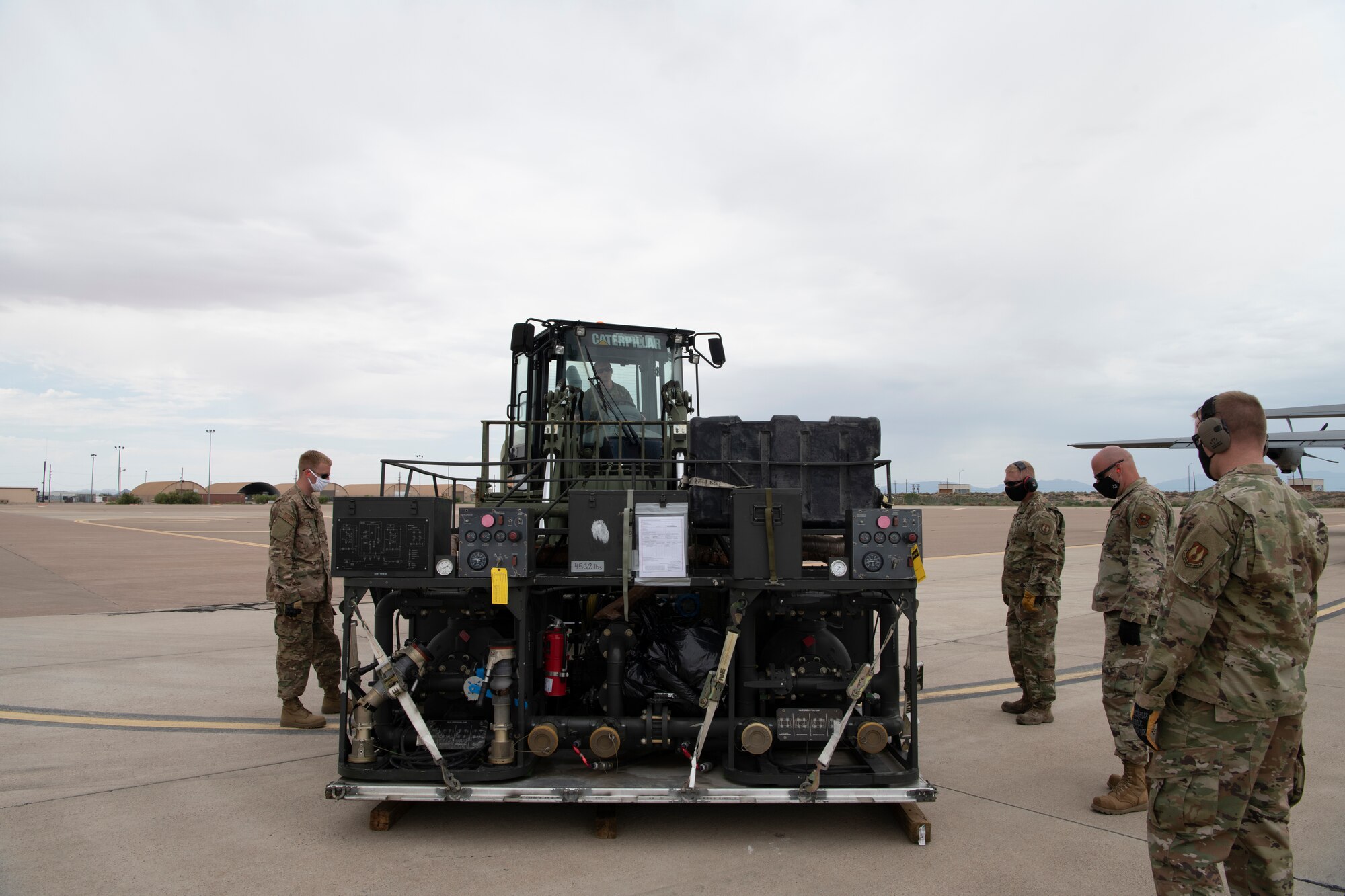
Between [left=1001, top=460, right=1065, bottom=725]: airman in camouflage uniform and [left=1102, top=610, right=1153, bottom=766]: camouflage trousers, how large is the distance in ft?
4.30

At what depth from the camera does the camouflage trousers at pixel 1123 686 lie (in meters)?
5.15

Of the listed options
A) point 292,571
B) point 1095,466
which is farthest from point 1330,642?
point 292,571

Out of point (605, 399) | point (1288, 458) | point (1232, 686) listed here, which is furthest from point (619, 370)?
point (1288, 458)

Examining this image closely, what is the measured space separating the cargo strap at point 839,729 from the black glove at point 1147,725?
1545mm

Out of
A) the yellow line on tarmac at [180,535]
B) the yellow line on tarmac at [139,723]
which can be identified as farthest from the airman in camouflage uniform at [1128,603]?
the yellow line on tarmac at [180,535]

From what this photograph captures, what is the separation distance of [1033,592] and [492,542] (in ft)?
14.6

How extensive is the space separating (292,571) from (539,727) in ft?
9.77

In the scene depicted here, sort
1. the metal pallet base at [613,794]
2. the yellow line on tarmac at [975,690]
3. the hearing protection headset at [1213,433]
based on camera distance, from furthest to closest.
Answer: the yellow line on tarmac at [975,690]
the metal pallet base at [613,794]
the hearing protection headset at [1213,433]

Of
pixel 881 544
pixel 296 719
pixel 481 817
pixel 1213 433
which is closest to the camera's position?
pixel 1213 433

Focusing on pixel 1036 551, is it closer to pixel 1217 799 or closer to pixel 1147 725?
pixel 1147 725

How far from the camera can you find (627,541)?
4.64 m

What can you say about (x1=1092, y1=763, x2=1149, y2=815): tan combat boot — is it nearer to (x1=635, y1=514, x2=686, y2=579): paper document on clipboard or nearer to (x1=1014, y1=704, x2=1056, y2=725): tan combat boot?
(x1=1014, y1=704, x2=1056, y2=725): tan combat boot

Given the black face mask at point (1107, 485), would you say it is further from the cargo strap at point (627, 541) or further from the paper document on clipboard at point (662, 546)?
the cargo strap at point (627, 541)

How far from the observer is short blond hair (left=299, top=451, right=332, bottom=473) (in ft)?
22.3
